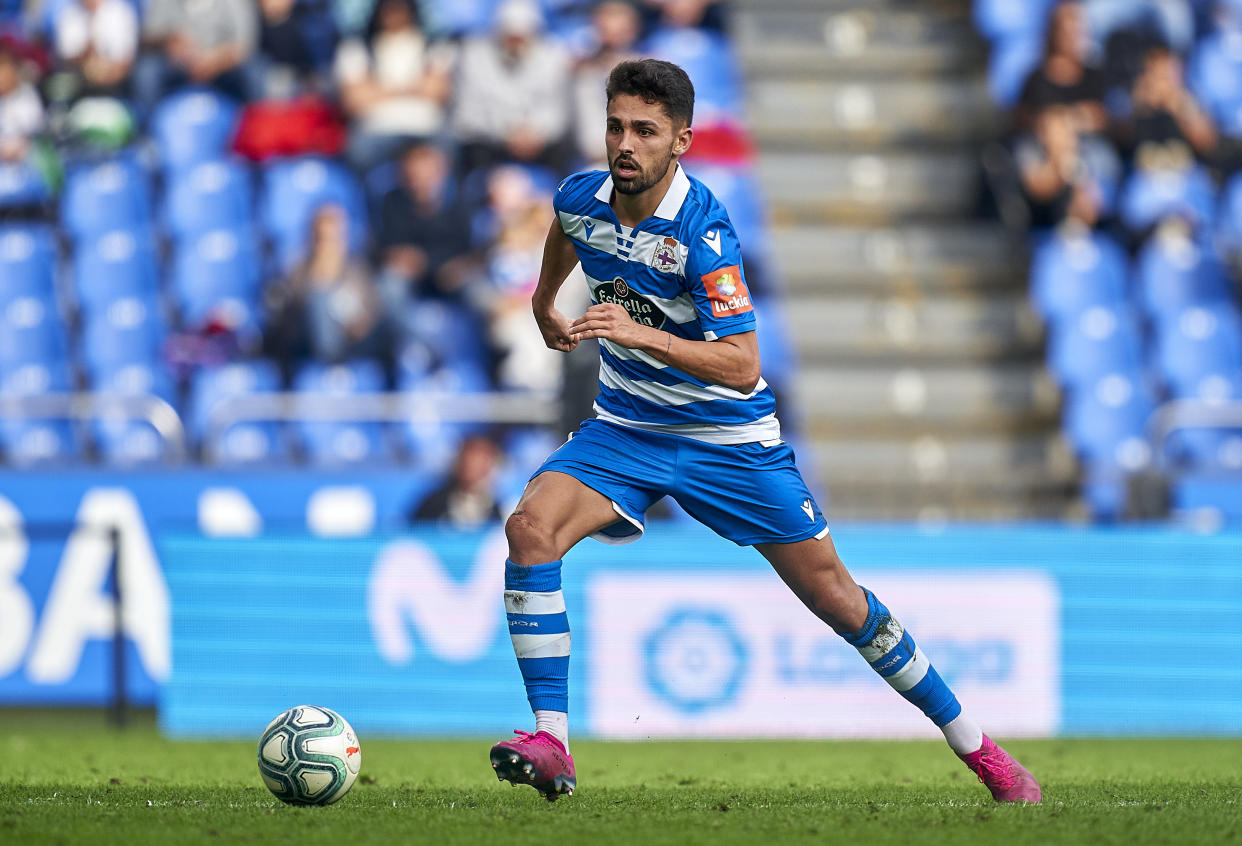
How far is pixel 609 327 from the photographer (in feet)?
16.1

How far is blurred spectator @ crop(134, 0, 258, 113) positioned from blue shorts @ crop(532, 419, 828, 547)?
898 centimetres

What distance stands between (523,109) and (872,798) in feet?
27.5

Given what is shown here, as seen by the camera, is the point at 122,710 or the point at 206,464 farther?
the point at 206,464

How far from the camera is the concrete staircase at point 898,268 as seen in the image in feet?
40.3

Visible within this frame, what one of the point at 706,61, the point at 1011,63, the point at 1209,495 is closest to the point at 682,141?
the point at 1209,495

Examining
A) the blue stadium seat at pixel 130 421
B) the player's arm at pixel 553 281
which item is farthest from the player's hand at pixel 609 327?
the blue stadium seat at pixel 130 421

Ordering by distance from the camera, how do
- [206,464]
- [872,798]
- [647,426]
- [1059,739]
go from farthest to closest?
[206,464]
[1059,739]
[872,798]
[647,426]

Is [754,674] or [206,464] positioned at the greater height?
[206,464]

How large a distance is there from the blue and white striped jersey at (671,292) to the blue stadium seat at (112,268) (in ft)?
26.1

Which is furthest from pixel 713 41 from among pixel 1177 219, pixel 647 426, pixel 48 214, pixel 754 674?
pixel 647 426

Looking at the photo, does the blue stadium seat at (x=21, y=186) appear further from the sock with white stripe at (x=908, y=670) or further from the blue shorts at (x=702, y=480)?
the sock with white stripe at (x=908, y=670)

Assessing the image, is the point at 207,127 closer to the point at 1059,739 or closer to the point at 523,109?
the point at 523,109

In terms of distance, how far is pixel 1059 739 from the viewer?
29.8 feet

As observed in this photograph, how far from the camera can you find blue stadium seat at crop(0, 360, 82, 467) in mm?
11617
